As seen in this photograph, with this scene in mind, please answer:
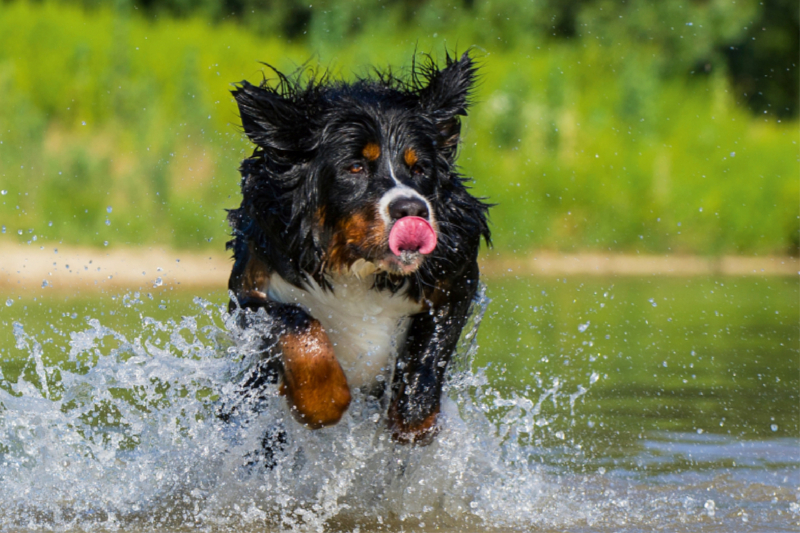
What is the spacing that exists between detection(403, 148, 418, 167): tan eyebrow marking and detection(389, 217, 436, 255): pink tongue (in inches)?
13.4

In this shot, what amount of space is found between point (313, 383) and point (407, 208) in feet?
2.40

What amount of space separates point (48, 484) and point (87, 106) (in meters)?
13.9

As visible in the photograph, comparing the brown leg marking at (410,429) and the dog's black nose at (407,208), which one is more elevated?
the dog's black nose at (407,208)

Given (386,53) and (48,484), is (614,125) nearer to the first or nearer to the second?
(386,53)

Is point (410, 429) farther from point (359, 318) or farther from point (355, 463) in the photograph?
point (359, 318)

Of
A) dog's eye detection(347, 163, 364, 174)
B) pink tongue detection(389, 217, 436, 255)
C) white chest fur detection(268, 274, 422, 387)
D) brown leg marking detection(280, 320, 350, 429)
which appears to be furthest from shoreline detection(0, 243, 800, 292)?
pink tongue detection(389, 217, 436, 255)

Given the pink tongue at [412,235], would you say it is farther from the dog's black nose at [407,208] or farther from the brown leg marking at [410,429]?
the brown leg marking at [410,429]

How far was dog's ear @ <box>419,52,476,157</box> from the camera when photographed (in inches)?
187

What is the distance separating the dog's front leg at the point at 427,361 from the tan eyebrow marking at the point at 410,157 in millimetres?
511

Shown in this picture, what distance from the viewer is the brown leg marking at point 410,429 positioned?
4543mm

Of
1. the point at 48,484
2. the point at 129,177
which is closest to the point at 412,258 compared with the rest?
the point at 48,484

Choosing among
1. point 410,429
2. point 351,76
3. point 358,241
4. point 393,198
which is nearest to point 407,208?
point 393,198

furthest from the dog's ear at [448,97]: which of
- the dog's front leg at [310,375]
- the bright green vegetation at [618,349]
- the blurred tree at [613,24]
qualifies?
the blurred tree at [613,24]

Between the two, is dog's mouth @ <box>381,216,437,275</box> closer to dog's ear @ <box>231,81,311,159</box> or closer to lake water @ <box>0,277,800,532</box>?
dog's ear @ <box>231,81,311,159</box>
